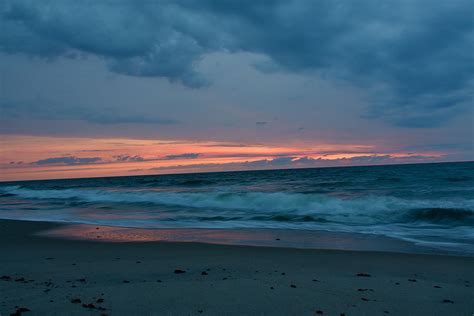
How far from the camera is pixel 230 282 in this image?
5316mm

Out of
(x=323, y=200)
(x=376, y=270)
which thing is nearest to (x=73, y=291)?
(x=376, y=270)

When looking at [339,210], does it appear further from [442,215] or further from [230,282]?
[230,282]

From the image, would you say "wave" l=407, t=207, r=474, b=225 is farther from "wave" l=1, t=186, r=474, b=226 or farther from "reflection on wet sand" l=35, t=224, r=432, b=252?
"reflection on wet sand" l=35, t=224, r=432, b=252

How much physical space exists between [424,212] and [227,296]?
13.4 m

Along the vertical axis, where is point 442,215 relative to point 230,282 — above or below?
below

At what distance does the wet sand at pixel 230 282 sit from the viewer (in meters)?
4.27

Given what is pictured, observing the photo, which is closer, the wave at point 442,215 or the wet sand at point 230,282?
the wet sand at point 230,282

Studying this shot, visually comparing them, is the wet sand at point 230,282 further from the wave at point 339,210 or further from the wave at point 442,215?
the wave at point 339,210

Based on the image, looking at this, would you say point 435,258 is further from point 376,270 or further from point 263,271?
point 263,271

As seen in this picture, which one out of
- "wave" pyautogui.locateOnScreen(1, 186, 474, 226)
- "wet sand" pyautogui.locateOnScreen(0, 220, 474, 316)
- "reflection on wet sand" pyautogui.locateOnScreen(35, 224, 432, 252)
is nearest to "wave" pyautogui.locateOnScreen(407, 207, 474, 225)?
"wave" pyautogui.locateOnScreen(1, 186, 474, 226)

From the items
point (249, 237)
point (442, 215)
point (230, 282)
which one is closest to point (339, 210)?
point (442, 215)

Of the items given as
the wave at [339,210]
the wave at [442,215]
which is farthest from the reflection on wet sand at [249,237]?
the wave at [442,215]

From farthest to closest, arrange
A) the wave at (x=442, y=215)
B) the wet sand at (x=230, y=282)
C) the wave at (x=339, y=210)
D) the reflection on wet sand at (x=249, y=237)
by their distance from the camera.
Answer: the wave at (x=339, y=210)
the wave at (x=442, y=215)
the reflection on wet sand at (x=249, y=237)
the wet sand at (x=230, y=282)

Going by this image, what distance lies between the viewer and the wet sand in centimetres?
427
